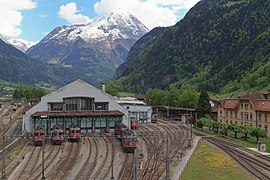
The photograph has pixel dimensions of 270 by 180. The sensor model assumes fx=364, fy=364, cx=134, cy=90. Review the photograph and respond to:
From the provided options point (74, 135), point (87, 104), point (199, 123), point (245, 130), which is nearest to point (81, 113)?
point (87, 104)

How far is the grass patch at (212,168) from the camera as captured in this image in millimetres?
50625

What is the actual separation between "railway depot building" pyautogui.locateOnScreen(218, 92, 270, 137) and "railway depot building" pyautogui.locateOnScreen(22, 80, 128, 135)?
32.7 m

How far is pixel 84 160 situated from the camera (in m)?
60.5

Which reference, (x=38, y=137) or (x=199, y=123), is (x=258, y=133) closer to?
(x=199, y=123)

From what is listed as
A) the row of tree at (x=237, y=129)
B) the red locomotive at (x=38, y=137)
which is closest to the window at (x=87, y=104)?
the red locomotive at (x=38, y=137)

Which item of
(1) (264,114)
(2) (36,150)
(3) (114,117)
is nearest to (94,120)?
(3) (114,117)

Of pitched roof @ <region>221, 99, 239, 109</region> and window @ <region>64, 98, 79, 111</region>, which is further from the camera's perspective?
pitched roof @ <region>221, 99, 239, 109</region>

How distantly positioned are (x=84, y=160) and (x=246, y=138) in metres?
41.6

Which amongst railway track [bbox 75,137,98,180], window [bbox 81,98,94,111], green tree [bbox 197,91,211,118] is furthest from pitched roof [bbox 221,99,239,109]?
railway track [bbox 75,137,98,180]

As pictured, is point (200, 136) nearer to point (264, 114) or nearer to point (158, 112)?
point (264, 114)

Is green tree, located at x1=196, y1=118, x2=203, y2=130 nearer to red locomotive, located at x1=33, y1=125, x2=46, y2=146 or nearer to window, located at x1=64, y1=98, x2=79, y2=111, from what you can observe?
window, located at x1=64, y1=98, x2=79, y2=111

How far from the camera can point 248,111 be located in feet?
323

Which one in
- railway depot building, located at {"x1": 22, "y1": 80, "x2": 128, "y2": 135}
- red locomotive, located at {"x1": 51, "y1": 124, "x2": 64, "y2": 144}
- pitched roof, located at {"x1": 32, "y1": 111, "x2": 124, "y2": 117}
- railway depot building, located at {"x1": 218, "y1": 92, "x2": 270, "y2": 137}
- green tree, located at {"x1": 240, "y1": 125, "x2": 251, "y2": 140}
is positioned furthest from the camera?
Answer: railway depot building, located at {"x1": 218, "y1": 92, "x2": 270, "y2": 137}

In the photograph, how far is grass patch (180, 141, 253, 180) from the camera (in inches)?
1993
